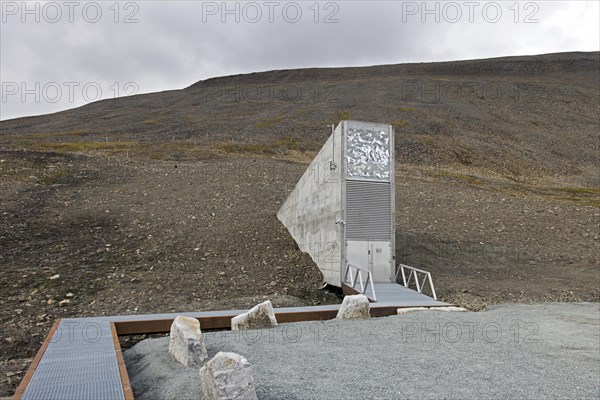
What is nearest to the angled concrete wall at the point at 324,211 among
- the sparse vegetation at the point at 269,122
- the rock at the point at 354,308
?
the rock at the point at 354,308

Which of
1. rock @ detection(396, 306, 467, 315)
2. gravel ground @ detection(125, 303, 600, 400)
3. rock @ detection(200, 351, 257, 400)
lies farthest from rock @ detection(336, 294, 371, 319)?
rock @ detection(200, 351, 257, 400)

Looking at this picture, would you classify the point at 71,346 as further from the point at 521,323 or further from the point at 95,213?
the point at 95,213

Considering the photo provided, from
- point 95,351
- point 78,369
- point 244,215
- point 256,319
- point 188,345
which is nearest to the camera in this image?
point 78,369

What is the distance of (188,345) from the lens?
22.5 ft

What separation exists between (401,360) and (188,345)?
3090mm

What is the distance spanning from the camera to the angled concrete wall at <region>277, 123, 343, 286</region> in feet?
46.1

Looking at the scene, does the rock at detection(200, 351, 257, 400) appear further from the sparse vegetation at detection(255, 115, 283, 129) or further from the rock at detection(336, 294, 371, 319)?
the sparse vegetation at detection(255, 115, 283, 129)

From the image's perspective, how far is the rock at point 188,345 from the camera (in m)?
6.83

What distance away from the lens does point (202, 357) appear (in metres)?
6.88

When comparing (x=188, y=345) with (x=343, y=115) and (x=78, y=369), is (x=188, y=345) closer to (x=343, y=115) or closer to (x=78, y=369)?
(x=78, y=369)

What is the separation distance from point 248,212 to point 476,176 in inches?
925

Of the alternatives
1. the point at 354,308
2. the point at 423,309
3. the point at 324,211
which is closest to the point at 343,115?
the point at 324,211

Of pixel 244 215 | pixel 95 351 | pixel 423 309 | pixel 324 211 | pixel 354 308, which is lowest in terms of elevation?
pixel 423 309

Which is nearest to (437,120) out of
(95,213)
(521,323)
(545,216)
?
(545,216)
